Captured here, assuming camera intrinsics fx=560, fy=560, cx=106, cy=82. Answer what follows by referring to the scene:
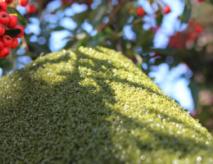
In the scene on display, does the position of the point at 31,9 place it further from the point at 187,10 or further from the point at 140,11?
the point at 187,10

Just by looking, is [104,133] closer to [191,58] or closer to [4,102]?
[4,102]

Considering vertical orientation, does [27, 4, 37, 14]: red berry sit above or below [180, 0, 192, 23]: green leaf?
above

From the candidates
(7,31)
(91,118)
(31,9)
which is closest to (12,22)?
(7,31)

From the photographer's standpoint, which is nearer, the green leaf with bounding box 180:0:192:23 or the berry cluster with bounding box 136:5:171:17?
the green leaf with bounding box 180:0:192:23

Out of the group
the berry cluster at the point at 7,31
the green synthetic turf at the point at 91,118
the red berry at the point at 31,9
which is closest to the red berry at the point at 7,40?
the berry cluster at the point at 7,31

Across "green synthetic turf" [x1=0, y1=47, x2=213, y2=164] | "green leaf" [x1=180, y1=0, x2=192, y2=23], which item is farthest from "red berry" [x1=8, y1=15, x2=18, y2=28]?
"green leaf" [x1=180, y1=0, x2=192, y2=23]

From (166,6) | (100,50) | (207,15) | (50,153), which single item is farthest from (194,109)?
(50,153)

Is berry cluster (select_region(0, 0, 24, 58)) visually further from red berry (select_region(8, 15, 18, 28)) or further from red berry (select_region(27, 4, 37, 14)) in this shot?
red berry (select_region(27, 4, 37, 14))
